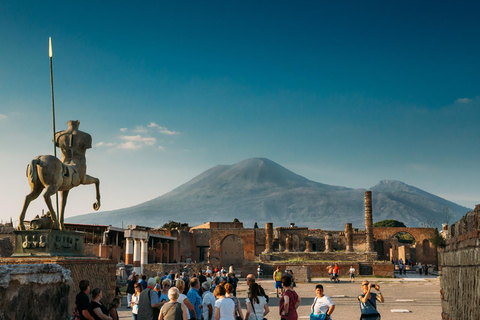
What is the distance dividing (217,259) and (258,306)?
44221 mm

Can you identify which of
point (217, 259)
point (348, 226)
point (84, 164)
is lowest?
point (217, 259)

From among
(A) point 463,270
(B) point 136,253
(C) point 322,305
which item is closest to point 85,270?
(C) point 322,305

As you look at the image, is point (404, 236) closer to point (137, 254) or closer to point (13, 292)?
point (137, 254)

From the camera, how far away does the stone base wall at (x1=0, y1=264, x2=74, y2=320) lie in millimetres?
5215

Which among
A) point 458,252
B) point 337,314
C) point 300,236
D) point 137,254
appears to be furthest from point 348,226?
point 458,252

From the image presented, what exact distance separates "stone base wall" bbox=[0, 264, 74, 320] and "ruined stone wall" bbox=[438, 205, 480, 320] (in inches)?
180

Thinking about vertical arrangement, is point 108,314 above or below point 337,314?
above

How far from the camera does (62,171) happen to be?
11391 mm

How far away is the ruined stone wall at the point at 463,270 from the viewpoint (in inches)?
202

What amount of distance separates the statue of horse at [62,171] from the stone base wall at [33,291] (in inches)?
199

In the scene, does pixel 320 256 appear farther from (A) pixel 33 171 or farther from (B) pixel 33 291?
(B) pixel 33 291

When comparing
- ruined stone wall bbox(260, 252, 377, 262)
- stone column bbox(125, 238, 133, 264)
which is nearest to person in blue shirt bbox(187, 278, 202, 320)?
stone column bbox(125, 238, 133, 264)

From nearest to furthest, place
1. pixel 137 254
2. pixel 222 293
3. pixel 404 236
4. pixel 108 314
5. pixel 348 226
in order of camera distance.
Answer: pixel 108 314
pixel 222 293
pixel 137 254
pixel 348 226
pixel 404 236

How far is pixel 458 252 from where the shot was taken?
6.24 m
